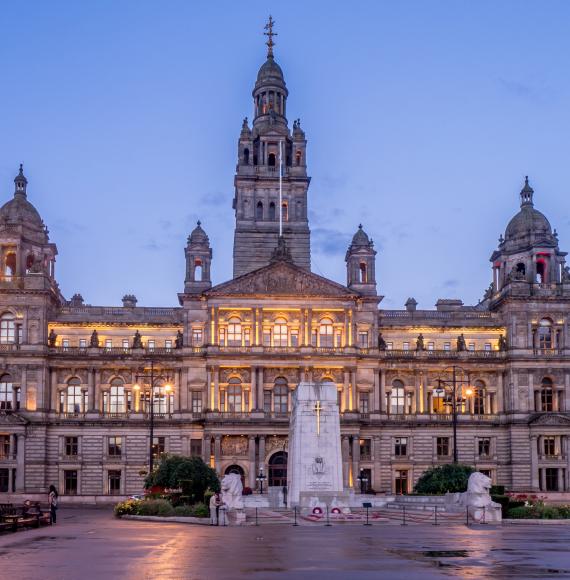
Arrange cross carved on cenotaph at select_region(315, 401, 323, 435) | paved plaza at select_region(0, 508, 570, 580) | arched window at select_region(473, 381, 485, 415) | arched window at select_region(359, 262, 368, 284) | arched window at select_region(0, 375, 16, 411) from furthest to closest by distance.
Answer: arched window at select_region(359, 262, 368, 284), arched window at select_region(473, 381, 485, 415), arched window at select_region(0, 375, 16, 411), cross carved on cenotaph at select_region(315, 401, 323, 435), paved plaza at select_region(0, 508, 570, 580)

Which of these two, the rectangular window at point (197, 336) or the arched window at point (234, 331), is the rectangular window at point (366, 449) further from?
the rectangular window at point (197, 336)

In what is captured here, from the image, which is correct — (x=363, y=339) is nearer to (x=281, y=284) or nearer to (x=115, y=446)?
(x=281, y=284)

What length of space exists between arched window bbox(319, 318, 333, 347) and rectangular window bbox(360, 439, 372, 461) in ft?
33.6

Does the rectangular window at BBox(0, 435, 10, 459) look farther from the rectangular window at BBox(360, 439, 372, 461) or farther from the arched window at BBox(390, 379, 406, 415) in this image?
the arched window at BBox(390, 379, 406, 415)

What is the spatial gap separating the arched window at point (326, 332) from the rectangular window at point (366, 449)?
10242 mm

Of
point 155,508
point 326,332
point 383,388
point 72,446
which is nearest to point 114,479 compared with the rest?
point 72,446

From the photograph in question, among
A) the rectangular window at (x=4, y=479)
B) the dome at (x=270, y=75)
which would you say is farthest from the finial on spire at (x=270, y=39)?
the rectangular window at (x=4, y=479)

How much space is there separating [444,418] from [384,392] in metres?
6.52

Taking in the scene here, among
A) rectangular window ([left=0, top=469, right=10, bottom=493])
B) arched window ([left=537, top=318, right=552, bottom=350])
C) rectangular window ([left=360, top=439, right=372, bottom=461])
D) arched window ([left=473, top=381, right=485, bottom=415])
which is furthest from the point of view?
arched window ([left=473, top=381, right=485, bottom=415])

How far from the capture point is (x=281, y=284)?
9994cm

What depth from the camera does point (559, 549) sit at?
33.2m

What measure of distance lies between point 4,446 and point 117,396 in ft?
38.9

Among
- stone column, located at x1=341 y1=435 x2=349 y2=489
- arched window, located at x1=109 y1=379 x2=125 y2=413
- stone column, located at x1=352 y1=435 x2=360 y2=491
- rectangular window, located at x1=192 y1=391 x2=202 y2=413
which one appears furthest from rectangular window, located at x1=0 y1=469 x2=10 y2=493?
stone column, located at x1=352 y1=435 x2=360 y2=491

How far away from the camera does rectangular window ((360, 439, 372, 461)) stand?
329 ft
